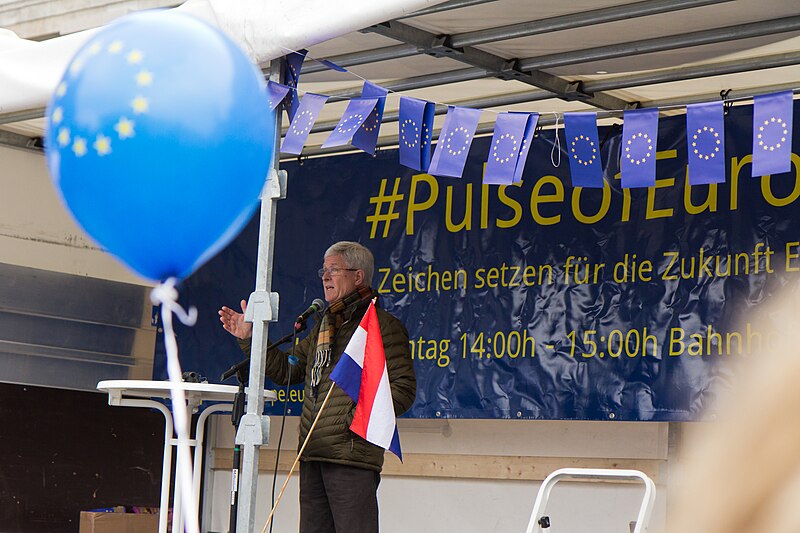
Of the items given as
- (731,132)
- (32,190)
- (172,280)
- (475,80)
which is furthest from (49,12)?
(172,280)

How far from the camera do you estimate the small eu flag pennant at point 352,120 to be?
4.11m

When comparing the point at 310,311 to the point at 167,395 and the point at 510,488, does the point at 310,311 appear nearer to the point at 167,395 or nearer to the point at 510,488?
the point at 167,395

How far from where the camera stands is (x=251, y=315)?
12.9ft

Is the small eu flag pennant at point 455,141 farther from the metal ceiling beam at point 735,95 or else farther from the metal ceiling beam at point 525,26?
the metal ceiling beam at point 735,95

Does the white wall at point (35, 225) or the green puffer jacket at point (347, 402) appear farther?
the white wall at point (35, 225)

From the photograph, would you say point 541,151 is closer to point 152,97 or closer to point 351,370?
point 351,370

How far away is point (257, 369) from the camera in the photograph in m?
3.86

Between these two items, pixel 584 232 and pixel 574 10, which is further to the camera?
pixel 584 232

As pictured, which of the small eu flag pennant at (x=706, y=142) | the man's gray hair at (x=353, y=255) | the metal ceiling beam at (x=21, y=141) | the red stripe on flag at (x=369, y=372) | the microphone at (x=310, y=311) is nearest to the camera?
the small eu flag pennant at (x=706, y=142)

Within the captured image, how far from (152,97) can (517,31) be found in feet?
7.33

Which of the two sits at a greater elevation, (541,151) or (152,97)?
(541,151)

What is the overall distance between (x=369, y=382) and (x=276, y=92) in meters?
1.10

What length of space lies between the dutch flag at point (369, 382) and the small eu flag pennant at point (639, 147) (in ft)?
3.51

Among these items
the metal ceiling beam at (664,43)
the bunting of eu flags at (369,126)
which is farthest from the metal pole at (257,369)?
the metal ceiling beam at (664,43)
